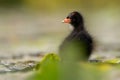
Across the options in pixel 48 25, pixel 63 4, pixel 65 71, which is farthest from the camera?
pixel 63 4

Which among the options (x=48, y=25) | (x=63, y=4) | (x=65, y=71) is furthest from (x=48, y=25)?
(x=65, y=71)

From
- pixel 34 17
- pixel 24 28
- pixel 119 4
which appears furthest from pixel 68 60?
pixel 119 4

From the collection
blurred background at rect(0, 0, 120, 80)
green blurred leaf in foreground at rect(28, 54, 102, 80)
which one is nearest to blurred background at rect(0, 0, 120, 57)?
blurred background at rect(0, 0, 120, 80)

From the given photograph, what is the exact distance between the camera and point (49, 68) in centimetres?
107

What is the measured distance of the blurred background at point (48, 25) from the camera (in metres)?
8.45

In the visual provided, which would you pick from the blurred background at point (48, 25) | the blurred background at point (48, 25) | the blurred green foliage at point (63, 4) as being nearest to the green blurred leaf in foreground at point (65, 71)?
the blurred background at point (48, 25)

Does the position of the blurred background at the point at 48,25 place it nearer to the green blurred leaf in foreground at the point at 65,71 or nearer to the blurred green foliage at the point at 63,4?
the blurred green foliage at the point at 63,4

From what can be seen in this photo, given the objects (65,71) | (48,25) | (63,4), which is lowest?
(65,71)

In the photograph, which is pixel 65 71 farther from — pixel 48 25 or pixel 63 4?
pixel 63 4

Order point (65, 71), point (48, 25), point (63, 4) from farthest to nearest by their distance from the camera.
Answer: point (63, 4) < point (48, 25) < point (65, 71)

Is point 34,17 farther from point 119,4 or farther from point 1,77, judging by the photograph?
point 1,77

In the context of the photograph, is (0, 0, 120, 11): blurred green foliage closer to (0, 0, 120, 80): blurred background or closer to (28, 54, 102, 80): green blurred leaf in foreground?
(0, 0, 120, 80): blurred background

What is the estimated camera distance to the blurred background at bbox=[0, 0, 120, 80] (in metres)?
8.45

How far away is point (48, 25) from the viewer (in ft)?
36.8
